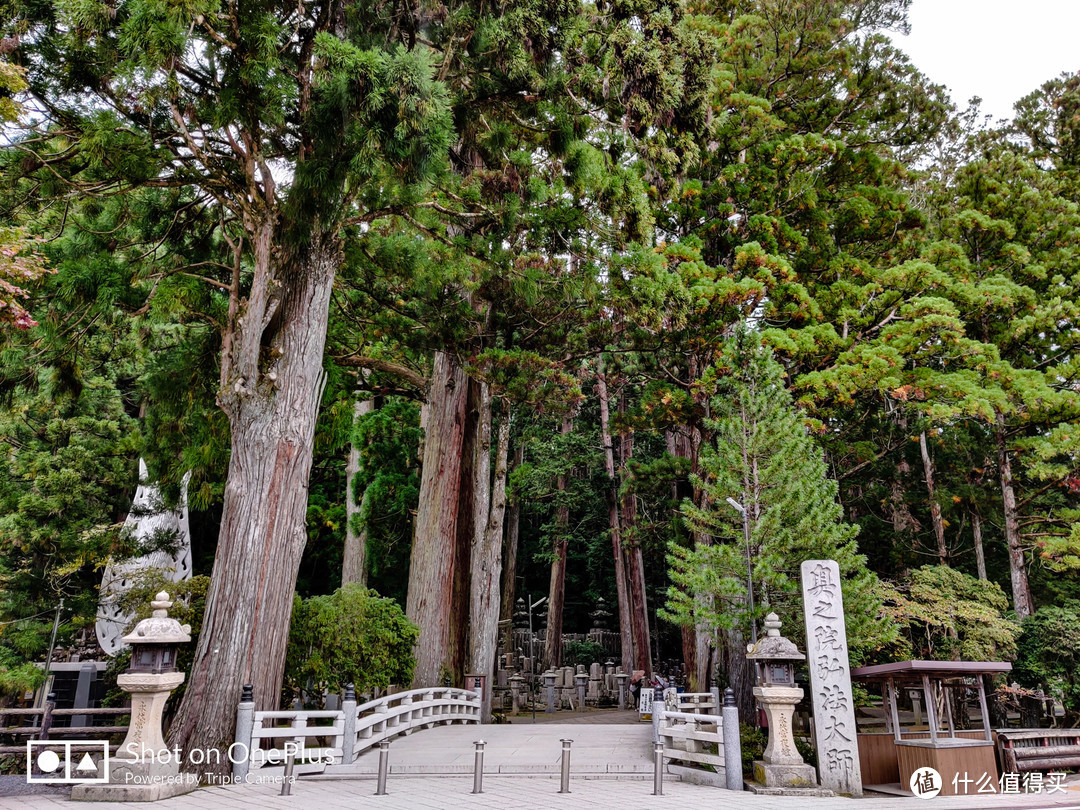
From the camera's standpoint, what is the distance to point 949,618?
478 inches

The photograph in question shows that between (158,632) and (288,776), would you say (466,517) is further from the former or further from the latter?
(158,632)

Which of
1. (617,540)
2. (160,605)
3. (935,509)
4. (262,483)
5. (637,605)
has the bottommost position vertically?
(160,605)

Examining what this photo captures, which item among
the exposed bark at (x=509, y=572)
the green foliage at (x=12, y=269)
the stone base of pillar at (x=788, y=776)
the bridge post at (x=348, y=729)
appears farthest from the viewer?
the exposed bark at (x=509, y=572)

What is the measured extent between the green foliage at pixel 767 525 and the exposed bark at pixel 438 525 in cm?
441

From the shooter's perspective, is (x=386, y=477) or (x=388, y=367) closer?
(x=388, y=367)

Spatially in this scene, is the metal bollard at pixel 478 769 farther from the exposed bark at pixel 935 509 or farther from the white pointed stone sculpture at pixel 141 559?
the exposed bark at pixel 935 509

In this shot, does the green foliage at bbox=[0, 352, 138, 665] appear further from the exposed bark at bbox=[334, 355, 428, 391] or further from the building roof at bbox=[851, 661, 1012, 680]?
the building roof at bbox=[851, 661, 1012, 680]

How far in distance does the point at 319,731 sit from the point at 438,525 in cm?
553

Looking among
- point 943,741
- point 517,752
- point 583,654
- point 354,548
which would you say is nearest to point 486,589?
point 354,548

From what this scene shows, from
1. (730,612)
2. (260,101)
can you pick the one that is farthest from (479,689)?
(260,101)

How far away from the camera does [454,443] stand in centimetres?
1341

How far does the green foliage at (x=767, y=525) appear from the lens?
982 centimetres

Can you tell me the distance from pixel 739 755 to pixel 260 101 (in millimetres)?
8860

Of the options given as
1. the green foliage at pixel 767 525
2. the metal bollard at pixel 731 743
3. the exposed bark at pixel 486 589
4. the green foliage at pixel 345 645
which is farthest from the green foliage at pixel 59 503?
the metal bollard at pixel 731 743
